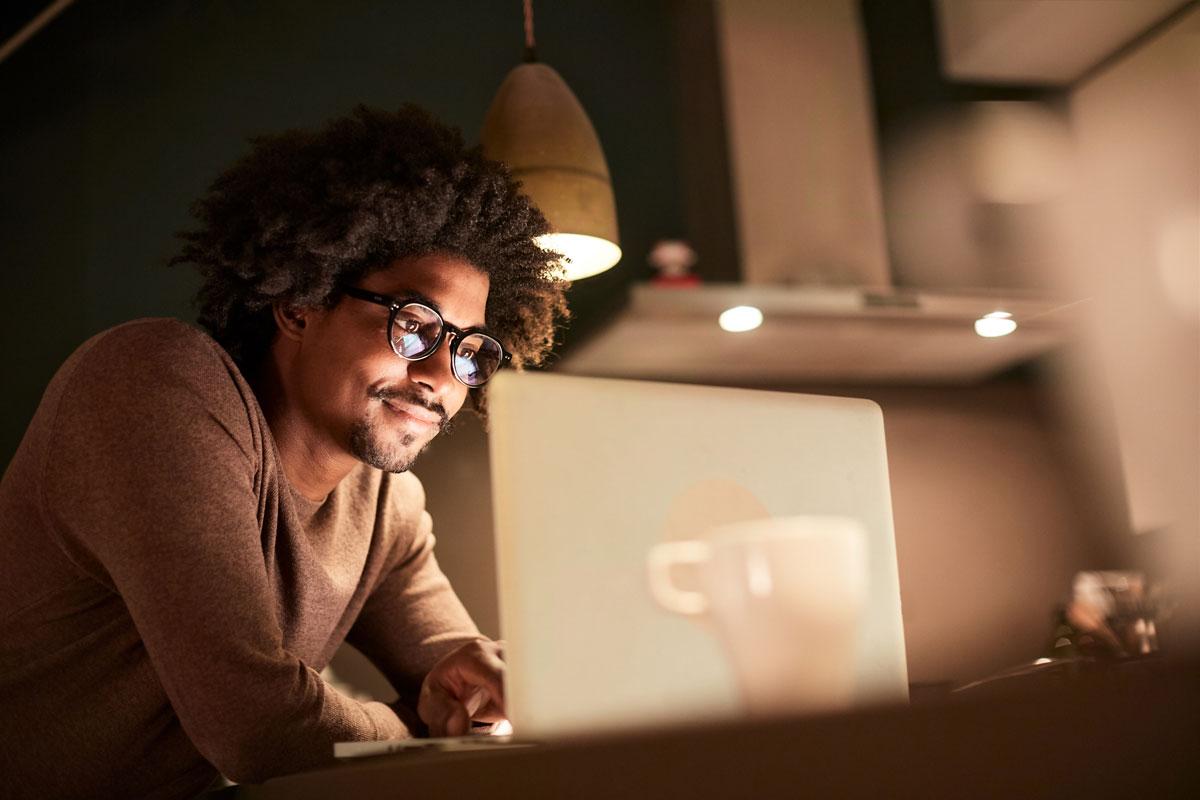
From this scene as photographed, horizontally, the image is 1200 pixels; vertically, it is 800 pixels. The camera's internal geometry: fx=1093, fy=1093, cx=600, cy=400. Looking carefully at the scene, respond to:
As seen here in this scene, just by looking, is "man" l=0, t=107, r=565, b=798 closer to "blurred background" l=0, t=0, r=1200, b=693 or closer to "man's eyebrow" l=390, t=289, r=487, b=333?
"man's eyebrow" l=390, t=289, r=487, b=333

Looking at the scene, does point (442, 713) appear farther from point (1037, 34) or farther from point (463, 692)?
Answer: point (1037, 34)

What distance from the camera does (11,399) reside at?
2.45 m

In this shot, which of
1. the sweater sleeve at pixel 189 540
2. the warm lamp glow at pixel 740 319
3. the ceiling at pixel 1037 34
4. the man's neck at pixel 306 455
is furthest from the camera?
the ceiling at pixel 1037 34

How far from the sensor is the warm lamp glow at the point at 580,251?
1934 mm

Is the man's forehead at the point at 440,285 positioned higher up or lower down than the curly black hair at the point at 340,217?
lower down

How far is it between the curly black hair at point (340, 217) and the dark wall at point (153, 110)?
2.08ft

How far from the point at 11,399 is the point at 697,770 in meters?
2.43

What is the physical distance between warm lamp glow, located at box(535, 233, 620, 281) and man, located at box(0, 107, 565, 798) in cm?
3

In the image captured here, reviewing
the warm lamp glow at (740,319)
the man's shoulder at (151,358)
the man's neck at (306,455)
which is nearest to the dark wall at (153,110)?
the warm lamp glow at (740,319)

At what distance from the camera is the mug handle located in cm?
63

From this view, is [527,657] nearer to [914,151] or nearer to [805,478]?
[805,478]

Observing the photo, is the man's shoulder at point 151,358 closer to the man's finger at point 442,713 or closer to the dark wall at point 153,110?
the man's finger at point 442,713

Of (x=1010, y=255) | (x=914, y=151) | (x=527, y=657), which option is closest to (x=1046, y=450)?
(x=1010, y=255)

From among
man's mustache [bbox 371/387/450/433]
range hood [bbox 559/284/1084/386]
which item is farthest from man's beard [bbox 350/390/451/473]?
range hood [bbox 559/284/1084/386]
